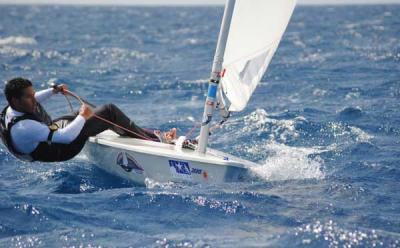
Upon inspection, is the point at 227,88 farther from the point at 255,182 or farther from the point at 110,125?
the point at 110,125

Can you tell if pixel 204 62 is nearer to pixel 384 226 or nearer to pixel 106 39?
pixel 106 39

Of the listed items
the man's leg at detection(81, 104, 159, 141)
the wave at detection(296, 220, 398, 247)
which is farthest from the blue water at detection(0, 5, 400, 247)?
the man's leg at detection(81, 104, 159, 141)

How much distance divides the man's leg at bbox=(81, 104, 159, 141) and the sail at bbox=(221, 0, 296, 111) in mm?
1299

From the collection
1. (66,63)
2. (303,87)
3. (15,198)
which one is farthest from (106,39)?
(15,198)

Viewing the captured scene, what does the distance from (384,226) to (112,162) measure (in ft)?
10.7

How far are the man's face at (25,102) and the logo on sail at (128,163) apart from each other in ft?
4.17

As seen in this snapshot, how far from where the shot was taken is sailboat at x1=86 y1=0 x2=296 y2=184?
256 inches

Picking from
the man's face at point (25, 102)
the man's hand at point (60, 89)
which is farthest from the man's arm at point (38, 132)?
the man's hand at point (60, 89)

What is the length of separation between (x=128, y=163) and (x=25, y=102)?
4.73 ft

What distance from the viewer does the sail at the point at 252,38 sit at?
6551 millimetres

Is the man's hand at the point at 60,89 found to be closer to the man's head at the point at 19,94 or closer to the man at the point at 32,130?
the man at the point at 32,130

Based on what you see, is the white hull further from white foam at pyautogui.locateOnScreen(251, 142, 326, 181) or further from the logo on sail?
white foam at pyautogui.locateOnScreen(251, 142, 326, 181)

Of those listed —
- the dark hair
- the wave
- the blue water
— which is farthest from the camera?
the dark hair

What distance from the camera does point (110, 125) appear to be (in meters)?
6.99
